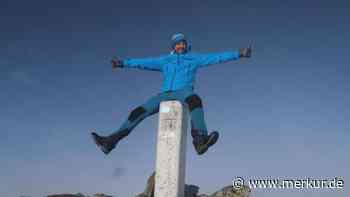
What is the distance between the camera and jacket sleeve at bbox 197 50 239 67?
27.5ft

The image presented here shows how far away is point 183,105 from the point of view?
750cm

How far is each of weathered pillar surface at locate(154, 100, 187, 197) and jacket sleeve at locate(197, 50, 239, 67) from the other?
1.58m

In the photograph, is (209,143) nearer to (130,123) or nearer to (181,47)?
(130,123)

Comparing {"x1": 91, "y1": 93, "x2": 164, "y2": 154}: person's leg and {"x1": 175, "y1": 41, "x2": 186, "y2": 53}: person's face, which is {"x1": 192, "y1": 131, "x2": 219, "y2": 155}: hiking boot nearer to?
{"x1": 91, "y1": 93, "x2": 164, "y2": 154}: person's leg

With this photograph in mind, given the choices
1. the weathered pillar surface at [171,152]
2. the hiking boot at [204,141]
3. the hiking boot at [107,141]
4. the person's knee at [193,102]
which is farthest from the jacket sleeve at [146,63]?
the hiking boot at [204,141]

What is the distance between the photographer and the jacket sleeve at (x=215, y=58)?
8.38 m

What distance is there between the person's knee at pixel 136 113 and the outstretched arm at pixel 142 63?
1.04 meters

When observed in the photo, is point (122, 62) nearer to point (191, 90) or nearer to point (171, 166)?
point (191, 90)

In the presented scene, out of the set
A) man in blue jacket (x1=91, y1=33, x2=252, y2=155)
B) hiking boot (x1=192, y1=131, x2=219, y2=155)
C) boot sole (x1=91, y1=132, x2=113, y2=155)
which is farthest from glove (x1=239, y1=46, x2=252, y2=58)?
boot sole (x1=91, y1=132, x2=113, y2=155)

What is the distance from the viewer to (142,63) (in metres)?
9.23

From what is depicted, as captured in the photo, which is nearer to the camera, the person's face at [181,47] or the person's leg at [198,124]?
A: the person's leg at [198,124]

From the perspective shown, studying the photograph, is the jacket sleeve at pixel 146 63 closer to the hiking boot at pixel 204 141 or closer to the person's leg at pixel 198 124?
the person's leg at pixel 198 124

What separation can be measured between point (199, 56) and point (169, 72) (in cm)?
71

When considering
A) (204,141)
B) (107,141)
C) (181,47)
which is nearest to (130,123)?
(107,141)
